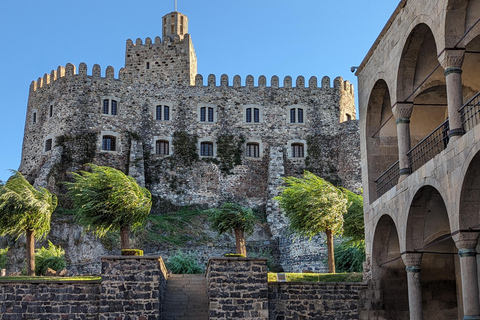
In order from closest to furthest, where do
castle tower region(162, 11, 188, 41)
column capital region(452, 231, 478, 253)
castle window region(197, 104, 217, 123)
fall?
column capital region(452, 231, 478, 253), castle window region(197, 104, 217, 123), castle tower region(162, 11, 188, 41)

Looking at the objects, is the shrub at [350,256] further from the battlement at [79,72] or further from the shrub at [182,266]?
the battlement at [79,72]

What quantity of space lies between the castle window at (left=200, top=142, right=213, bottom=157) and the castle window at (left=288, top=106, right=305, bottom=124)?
548cm

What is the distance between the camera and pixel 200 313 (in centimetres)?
2159

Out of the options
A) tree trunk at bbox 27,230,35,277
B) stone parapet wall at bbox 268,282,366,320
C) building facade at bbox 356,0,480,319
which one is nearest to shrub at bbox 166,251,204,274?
tree trunk at bbox 27,230,35,277

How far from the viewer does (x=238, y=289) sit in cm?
2036

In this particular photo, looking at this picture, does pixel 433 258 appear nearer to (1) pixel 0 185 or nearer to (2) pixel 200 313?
(2) pixel 200 313

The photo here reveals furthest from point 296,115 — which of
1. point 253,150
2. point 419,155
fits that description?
point 419,155

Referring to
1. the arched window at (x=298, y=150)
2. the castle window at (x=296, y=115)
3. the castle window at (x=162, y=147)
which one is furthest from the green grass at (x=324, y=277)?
the castle window at (x=296, y=115)

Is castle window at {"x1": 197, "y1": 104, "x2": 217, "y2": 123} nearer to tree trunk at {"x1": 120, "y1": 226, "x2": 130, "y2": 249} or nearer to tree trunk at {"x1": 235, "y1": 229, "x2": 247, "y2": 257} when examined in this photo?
tree trunk at {"x1": 235, "y1": 229, "x2": 247, "y2": 257}

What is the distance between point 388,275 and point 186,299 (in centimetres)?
638

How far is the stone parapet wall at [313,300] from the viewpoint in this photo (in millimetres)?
21000

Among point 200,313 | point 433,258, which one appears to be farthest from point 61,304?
point 433,258

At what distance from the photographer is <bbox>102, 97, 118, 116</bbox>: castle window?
44.8 m

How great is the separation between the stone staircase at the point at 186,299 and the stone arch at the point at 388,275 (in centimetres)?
514
